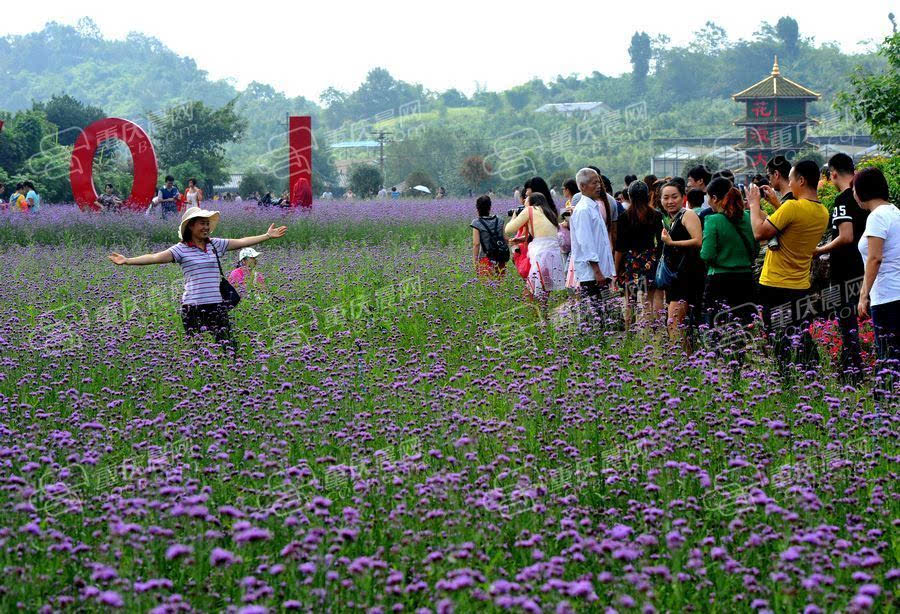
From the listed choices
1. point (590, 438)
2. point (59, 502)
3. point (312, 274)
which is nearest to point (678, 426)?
point (590, 438)

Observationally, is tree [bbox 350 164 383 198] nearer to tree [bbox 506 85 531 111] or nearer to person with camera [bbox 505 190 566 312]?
person with camera [bbox 505 190 566 312]

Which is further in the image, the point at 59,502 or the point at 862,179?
the point at 862,179

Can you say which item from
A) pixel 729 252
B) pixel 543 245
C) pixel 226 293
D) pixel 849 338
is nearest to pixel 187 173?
pixel 543 245

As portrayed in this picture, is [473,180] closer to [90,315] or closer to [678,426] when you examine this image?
[90,315]

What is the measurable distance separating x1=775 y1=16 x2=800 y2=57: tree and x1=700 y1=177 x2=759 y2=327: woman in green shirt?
17393 cm

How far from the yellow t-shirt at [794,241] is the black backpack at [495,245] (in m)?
3.66

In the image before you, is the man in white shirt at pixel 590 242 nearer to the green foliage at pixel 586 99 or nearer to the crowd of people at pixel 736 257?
the crowd of people at pixel 736 257

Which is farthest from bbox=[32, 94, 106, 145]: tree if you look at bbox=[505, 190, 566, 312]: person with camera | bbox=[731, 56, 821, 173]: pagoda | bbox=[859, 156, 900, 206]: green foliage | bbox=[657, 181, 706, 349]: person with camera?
bbox=[657, 181, 706, 349]: person with camera

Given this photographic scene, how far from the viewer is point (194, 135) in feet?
196

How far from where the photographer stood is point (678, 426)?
14.5 ft

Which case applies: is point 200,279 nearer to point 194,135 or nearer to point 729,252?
point 729,252

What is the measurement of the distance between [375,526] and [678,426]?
1.37 meters

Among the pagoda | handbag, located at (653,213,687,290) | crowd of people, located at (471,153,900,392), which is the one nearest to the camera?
crowd of people, located at (471,153,900,392)

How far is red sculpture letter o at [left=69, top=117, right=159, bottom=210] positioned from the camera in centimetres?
2317
